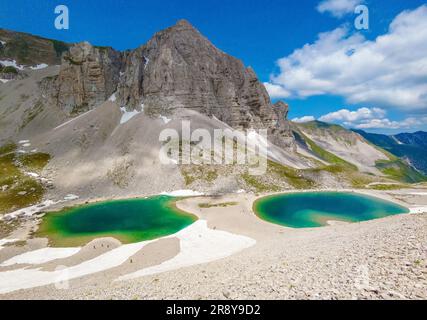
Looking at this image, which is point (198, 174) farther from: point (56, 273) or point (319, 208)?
point (56, 273)

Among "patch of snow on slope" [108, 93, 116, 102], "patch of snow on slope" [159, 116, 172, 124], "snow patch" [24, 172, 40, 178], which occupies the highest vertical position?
"patch of snow on slope" [108, 93, 116, 102]

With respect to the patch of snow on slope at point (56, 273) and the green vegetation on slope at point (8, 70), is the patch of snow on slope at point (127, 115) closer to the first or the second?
the patch of snow on slope at point (56, 273)

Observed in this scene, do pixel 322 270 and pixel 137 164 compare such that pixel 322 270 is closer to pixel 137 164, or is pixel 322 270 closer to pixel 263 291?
pixel 263 291

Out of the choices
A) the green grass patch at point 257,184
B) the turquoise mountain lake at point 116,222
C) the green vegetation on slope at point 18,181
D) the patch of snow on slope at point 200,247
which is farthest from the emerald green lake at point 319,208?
the green vegetation on slope at point 18,181

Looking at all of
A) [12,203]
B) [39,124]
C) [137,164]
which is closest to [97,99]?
[39,124]

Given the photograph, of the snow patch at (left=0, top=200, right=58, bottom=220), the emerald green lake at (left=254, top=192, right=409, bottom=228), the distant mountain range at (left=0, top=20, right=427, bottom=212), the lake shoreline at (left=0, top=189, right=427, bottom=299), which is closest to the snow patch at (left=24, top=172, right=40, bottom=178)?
the distant mountain range at (left=0, top=20, right=427, bottom=212)

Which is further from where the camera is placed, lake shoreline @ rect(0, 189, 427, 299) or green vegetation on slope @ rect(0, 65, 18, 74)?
green vegetation on slope @ rect(0, 65, 18, 74)

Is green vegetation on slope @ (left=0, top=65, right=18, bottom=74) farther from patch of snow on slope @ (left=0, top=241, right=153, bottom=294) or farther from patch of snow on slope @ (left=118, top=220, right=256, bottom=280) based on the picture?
patch of snow on slope @ (left=118, top=220, right=256, bottom=280)
